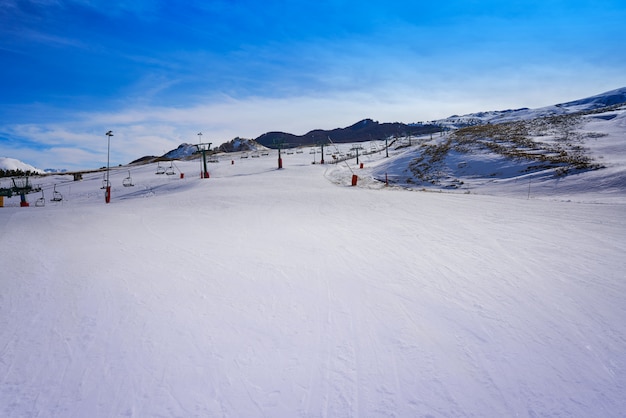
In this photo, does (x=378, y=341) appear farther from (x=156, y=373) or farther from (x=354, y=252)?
(x=354, y=252)

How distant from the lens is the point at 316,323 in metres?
4.09

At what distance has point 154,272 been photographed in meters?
5.80

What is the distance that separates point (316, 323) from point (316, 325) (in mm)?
48

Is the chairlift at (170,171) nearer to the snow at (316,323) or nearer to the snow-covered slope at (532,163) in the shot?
the snow-covered slope at (532,163)

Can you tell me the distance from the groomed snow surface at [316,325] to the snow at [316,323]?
0.07 feet

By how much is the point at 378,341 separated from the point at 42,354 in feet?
12.8

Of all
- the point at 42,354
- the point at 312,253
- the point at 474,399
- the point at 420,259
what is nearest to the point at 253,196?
the point at 312,253

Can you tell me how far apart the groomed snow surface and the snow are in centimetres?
2

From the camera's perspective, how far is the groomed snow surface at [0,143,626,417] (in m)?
2.88

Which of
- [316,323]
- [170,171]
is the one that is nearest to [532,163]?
[316,323]

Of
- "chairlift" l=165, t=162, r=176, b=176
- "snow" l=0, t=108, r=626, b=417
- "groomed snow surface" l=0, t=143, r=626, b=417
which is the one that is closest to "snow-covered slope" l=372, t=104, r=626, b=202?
"groomed snow surface" l=0, t=143, r=626, b=417

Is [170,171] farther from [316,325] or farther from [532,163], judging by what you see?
[316,325]

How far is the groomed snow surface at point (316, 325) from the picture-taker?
288 centimetres

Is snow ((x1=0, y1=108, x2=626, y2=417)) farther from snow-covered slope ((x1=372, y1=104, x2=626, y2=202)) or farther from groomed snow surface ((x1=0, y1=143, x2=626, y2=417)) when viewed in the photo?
snow-covered slope ((x1=372, y1=104, x2=626, y2=202))
